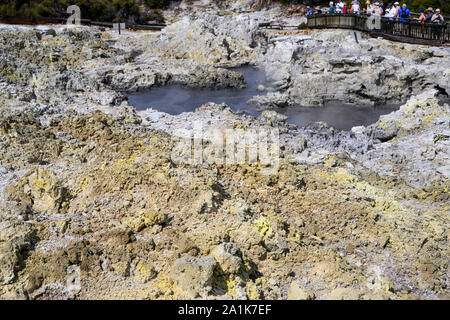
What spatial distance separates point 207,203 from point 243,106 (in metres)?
10.2

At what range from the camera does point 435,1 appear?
26438 mm

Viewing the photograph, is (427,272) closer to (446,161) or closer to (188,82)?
(446,161)

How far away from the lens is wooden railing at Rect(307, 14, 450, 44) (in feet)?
66.2

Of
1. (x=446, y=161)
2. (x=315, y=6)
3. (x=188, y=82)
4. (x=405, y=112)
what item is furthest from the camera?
(x=315, y=6)

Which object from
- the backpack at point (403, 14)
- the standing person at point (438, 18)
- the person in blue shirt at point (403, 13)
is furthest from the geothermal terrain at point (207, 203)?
the backpack at point (403, 14)

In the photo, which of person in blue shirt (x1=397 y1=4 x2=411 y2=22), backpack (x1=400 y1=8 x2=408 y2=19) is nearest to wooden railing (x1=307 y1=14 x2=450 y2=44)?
person in blue shirt (x1=397 y1=4 x2=411 y2=22)

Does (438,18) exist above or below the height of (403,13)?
below

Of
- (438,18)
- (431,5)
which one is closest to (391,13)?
(438,18)

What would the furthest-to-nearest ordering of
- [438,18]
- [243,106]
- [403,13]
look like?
1. [403,13]
2. [438,18]
3. [243,106]

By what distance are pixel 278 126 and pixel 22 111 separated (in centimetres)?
754

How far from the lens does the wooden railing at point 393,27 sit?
66.2ft

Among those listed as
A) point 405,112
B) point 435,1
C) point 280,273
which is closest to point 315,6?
point 435,1

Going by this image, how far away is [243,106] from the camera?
59.4ft

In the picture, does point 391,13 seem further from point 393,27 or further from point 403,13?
point 393,27
